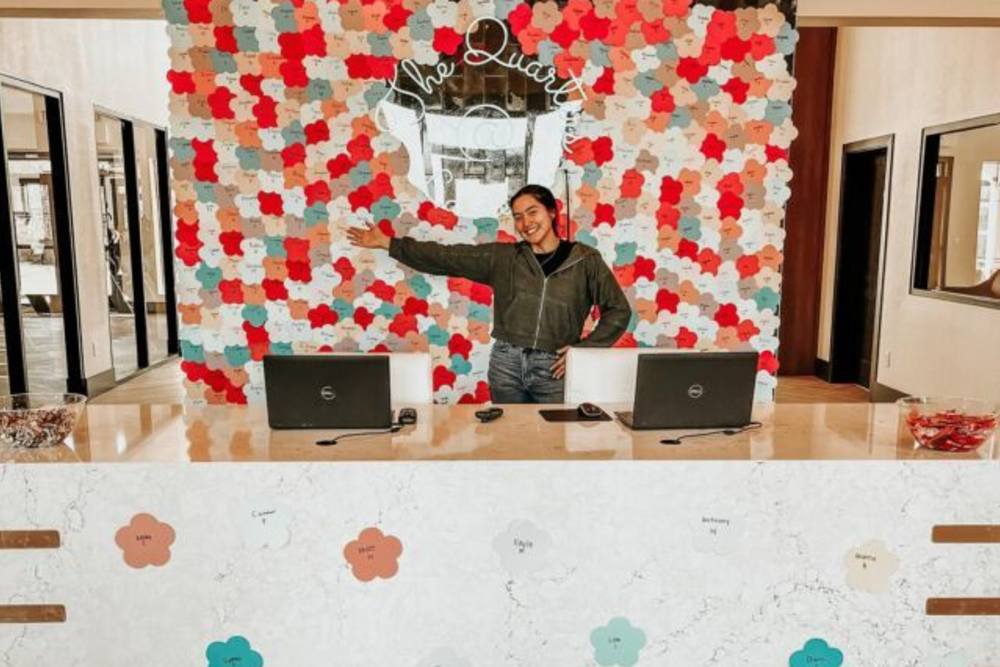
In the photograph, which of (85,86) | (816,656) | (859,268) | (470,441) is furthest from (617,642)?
(85,86)

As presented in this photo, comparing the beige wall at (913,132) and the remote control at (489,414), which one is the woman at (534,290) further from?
the beige wall at (913,132)

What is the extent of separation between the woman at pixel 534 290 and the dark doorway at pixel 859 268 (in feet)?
11.6

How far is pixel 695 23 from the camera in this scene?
12.2 feet

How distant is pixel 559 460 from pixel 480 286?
6.63 ft

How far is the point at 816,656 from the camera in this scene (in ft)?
6.57

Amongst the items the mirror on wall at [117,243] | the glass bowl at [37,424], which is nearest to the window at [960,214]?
the glass bowl at [37,424]

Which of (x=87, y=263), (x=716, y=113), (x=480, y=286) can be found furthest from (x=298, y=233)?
(x=87, y=263)

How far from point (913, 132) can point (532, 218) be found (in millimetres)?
3566

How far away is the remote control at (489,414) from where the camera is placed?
2.43 metres

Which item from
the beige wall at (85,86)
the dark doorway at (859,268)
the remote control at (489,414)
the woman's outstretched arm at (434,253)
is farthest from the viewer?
the dark doorway at (859,268)

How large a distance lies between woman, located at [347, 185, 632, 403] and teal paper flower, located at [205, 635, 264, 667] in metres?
1.96

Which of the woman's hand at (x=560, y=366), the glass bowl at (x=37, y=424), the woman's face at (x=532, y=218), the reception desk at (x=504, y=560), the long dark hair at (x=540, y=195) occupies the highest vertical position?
the long dark hair at (x=540, y=195)

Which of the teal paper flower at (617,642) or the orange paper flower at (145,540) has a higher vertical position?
the orange paper flower at (145,540)

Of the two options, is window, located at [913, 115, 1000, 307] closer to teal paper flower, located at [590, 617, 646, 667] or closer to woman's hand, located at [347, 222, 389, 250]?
woman's hand, located at [347, 222, 389, 250]
